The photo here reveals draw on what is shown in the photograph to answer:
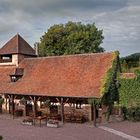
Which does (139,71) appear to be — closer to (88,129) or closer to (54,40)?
(88,129)

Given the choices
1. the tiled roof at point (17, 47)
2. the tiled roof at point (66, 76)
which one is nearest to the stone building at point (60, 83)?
the tiled roof at point (66, 76)

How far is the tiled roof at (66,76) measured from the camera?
94.4 feet

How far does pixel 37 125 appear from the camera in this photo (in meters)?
28.0

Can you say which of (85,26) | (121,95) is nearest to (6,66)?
(121,95)

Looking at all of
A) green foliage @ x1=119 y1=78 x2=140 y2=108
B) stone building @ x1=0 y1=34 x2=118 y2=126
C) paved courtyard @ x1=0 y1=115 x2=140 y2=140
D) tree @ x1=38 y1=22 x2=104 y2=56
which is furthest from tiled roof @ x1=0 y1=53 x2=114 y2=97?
tree @ x1=38 y1=22 x2=104 y2=56

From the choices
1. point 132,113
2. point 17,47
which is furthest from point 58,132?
point 17,47

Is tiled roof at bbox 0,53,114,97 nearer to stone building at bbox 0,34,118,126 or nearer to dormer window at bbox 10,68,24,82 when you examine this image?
stone building at bbox 0,34,118,126

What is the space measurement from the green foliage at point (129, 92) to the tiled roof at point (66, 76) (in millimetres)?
2234

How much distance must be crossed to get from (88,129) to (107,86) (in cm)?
448

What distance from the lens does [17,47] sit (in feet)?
125

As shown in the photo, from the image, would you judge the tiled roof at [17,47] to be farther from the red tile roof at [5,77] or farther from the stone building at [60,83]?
the red tile roof at [5,77]

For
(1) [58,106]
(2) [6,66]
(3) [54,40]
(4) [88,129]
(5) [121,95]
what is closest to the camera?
(4) [88,129]

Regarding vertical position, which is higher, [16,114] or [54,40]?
[54,40]

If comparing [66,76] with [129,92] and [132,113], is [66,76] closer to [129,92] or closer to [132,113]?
[129,92]
